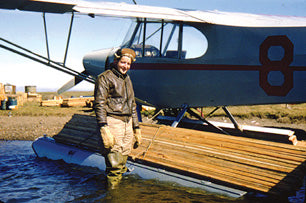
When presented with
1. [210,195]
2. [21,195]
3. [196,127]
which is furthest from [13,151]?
[210,195]

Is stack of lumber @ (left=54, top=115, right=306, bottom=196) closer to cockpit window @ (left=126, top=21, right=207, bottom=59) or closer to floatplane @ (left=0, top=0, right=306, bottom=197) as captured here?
floatplane @ (left=0, top=0, right=306, bottom=197)

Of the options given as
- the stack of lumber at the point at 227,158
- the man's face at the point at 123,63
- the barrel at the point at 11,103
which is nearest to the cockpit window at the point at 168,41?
the stack of lumber at the point at 227,158

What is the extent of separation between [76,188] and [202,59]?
439 centimetres

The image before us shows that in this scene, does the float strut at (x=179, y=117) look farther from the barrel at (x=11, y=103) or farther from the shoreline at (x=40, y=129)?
the barrel at (x=11, y=103)

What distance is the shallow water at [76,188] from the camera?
4.35 meters

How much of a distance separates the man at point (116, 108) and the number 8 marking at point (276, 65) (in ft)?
11.8

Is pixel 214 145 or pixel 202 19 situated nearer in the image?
pixel 214 145

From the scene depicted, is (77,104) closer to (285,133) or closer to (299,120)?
(299,120)

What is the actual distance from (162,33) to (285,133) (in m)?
4.20

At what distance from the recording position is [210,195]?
429cm

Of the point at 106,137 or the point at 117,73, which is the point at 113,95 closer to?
the point at 117,73

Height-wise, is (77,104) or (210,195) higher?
(77,104)

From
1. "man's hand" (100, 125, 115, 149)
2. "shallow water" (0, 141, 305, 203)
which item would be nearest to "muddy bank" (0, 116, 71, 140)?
"shallow water" (0, 141, 305, 203)

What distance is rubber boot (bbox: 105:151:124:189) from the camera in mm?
4484
